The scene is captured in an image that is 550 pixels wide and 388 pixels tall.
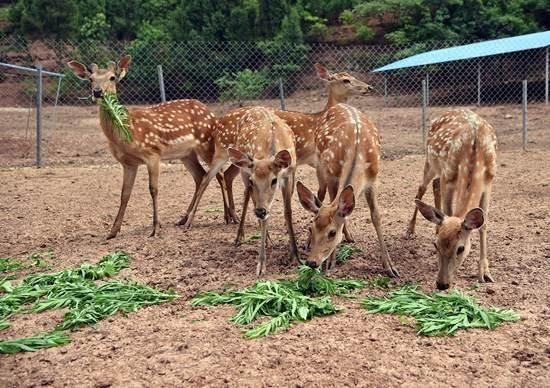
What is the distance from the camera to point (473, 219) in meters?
4.69

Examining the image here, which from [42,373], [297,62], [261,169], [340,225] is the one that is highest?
[297,62]

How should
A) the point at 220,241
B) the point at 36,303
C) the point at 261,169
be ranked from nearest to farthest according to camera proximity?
1. the point at 36,303
2. the point at 261,169
3. the point at 220,241

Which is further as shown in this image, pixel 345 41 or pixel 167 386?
pixel 345 41

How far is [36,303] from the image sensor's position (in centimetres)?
496

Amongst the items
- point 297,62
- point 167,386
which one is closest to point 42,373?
point 167,386

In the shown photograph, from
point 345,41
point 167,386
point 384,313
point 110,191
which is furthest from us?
point 345,41

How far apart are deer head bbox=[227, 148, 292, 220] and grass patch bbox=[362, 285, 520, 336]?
1.23m

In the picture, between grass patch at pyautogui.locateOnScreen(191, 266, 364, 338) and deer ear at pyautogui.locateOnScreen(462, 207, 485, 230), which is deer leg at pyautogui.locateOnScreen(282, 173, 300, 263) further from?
deer ear at pyautogui.locateOnScreen(462, 207, 485, 230)

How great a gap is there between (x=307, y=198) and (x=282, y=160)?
0.52m

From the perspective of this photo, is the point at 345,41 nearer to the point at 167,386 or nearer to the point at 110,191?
the point at 110,191

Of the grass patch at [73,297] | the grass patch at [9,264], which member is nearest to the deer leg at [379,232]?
the grass patch at [73,297]

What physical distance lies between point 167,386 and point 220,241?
10.5 ft

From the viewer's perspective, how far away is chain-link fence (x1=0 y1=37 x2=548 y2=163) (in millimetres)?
21141

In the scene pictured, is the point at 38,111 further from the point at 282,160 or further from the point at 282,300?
the point at 282,300
